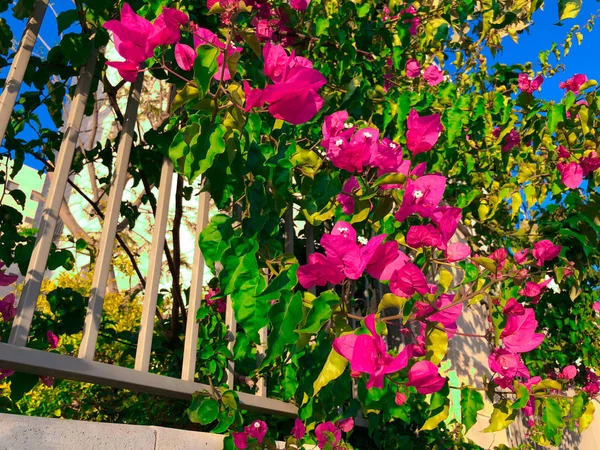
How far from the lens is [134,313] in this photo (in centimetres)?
468

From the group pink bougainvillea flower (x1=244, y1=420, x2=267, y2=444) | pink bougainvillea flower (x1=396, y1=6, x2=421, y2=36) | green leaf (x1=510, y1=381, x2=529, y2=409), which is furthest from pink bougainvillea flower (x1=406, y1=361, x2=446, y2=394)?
pink bougainvillea flower (x1=396, y1=6, x2=421, y2=36)

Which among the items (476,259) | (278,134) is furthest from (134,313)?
(476,259)

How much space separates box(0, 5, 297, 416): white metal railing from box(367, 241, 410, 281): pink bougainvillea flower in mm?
620

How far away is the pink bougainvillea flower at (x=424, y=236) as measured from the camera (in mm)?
1329

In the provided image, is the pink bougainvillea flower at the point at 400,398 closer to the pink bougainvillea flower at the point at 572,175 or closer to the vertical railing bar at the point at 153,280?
the vertical railing bar at the point at 153,280

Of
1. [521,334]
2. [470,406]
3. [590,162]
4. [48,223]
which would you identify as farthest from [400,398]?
[590,162]

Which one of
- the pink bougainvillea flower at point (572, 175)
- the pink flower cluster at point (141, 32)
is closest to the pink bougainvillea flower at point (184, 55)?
the pink flower cluster at point (141, 32)

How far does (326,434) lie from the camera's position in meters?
1.71

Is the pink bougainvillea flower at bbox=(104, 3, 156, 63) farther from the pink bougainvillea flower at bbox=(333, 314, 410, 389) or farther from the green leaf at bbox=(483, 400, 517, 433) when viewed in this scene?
the green leaf at bbox=(483, 400, 517, 433)

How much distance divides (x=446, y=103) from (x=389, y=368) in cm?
167

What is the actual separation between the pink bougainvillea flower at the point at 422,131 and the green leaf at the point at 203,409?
88cm

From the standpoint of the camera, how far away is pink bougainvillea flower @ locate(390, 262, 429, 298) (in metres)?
1.14

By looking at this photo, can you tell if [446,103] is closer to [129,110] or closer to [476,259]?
[476,259]

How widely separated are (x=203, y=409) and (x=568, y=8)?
236cm
